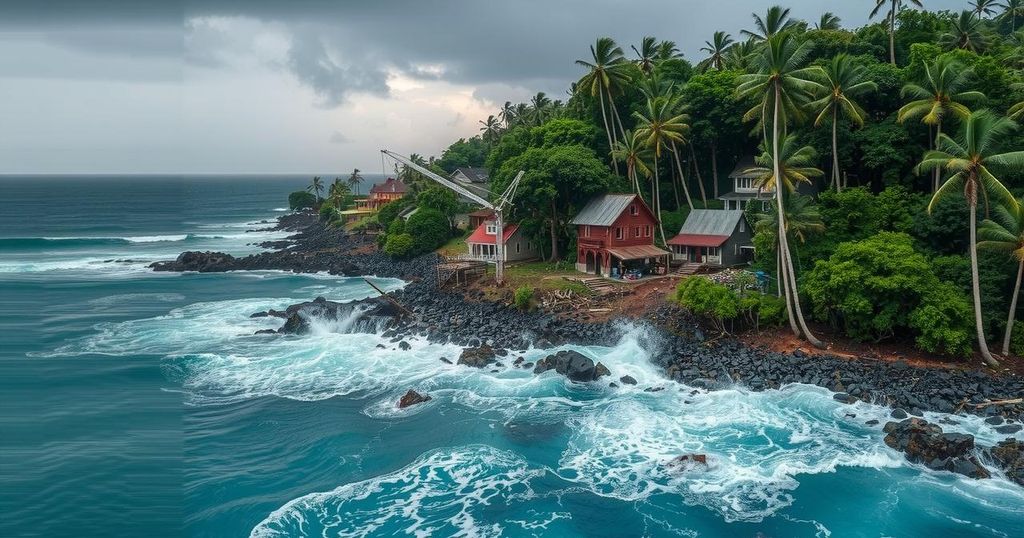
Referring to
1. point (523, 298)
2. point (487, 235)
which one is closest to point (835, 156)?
point (523, 298)

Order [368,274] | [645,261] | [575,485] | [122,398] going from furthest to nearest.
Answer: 1. [368,274]
2. [645,261]
3. [575,485]
4. [122,398]

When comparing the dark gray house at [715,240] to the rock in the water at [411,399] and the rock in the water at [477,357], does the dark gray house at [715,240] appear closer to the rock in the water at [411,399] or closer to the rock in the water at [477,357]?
the rock in the water at [477,357]

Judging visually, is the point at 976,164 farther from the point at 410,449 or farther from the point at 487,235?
the point at 487,235

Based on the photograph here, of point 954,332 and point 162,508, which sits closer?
point 162,508

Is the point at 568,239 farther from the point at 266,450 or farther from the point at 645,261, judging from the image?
the point at 266,450

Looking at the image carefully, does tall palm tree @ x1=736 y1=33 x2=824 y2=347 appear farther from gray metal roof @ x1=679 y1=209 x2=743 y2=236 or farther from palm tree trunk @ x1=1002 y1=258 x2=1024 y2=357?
gray metal roof @ x1=679 y1=209 x2=743 y2=236

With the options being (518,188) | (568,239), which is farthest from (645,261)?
(518,188)

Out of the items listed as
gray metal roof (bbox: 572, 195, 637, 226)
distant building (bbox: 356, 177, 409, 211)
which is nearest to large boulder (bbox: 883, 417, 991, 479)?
gray metal roof (bbox: 572, 195, 637, 226)
